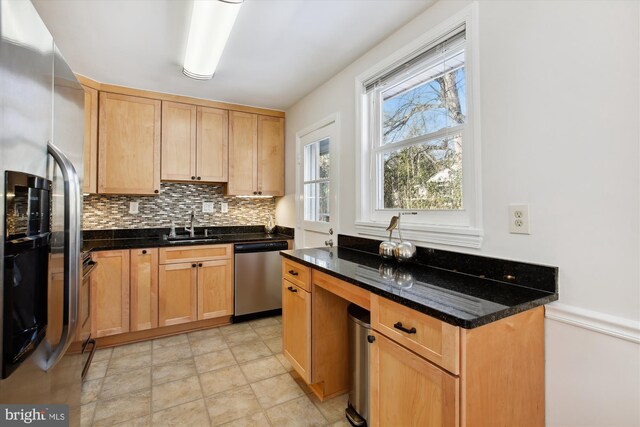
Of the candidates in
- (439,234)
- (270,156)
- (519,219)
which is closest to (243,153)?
(270,156)

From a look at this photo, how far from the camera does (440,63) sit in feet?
6.01

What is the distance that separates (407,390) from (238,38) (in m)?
2.28

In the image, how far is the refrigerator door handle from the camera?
0.98 metres

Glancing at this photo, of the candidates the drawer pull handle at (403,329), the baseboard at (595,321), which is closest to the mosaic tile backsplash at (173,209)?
the drawer pull handle at (403,329)

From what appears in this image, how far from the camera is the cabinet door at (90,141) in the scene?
9.10 ft

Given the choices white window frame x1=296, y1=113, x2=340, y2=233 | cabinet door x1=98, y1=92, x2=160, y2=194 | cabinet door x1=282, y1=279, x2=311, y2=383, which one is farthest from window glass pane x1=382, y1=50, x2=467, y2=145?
cabinet door x1=98, y1=92, x2=160, y2=194

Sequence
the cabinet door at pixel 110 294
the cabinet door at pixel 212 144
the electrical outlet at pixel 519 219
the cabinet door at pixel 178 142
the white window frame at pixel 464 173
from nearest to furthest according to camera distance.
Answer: the electrical outlet at pixel 519 219 < the white window frame at pixel 464 173 < the cabinet door at pixel 110 294 < the cabinet door at pixel 178 142 < the cabinet door at pixel 212 144

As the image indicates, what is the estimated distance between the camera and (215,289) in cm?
311

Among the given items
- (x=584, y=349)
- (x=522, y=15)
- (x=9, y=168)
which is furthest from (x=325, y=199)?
(x=9, y=168)

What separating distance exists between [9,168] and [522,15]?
191 centimetres

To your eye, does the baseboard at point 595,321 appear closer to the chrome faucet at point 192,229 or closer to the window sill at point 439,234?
the window sill at point 439,234

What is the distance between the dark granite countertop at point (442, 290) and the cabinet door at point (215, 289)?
1.49 m

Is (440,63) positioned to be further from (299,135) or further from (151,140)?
(151,140)

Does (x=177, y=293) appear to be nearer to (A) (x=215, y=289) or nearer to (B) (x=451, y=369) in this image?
(A) (x=215, y=289)
